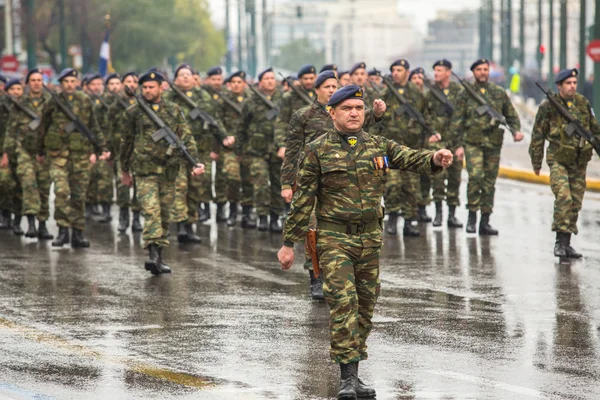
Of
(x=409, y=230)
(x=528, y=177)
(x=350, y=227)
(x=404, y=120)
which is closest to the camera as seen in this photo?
(x=350, y=227)

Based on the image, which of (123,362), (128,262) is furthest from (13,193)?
(123,362)

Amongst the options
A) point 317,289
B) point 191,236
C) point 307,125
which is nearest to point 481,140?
point 191,236

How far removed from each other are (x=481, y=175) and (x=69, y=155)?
14.9 feet

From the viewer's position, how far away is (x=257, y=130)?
17766mm

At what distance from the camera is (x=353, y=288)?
8.33 meters

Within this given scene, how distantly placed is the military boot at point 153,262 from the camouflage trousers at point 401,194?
3895 millimetres

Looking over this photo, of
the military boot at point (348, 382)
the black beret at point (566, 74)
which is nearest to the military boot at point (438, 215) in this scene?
the black beret at point (566, 74)

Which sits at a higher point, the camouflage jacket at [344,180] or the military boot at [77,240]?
the camouflage jacket at [344,180]

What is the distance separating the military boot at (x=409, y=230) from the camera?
1658cm

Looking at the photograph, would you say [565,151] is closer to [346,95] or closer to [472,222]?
[472,222]

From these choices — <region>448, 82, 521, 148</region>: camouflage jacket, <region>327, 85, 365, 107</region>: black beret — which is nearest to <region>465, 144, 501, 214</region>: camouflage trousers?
<region>448, 82, 521, 148</region>: camouflage jacket

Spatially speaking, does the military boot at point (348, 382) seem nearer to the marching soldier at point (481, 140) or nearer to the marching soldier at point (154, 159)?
the marching soldier at point (154, 159)

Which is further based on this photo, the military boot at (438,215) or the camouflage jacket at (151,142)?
the military boot at (438,215)

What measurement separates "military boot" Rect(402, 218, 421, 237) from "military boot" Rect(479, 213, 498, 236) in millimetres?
697
